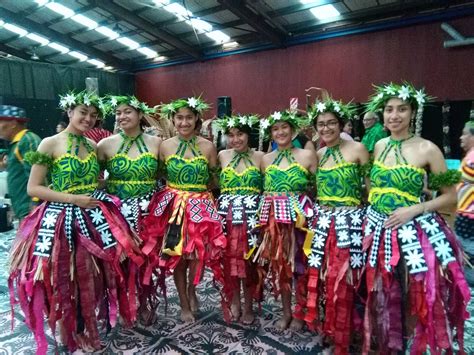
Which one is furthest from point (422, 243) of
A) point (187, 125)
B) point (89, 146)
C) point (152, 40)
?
point (152, 40)

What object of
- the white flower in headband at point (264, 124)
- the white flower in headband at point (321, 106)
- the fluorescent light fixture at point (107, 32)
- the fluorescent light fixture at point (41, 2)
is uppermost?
the fluorescent light fixture at point (41, 2)

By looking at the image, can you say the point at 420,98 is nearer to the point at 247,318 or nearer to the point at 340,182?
the point at 340,182

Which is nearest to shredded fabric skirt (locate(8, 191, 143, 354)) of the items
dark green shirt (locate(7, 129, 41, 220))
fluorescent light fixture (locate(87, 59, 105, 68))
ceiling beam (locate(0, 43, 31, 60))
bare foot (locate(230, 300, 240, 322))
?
dark green shirt (locate(7, 129, 41, 220))

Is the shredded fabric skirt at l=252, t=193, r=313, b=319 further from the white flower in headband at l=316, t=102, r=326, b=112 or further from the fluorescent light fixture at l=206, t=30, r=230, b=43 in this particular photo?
the fluorescent light fixture at l=206, t=30, r=230, b=43

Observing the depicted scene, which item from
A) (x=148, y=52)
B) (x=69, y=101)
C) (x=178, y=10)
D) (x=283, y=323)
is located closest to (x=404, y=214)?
(x=283, y=323)

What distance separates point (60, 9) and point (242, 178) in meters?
10.7

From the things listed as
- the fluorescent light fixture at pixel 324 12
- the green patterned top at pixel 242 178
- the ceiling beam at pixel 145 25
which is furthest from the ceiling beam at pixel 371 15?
the green patterned top at pixel 242 178

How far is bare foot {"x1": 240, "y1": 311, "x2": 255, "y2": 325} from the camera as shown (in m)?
2.92

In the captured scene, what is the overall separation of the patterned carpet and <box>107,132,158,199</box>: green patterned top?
1090 mm

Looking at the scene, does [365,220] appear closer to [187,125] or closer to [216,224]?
[216,224]

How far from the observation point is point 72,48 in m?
12.5

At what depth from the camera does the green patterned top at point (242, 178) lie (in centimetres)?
282

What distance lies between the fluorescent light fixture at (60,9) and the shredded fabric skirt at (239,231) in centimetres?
1043

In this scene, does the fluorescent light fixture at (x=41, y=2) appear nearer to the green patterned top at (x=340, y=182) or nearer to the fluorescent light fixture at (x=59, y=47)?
the fluorescent light fixture at (x=59, y=47)
